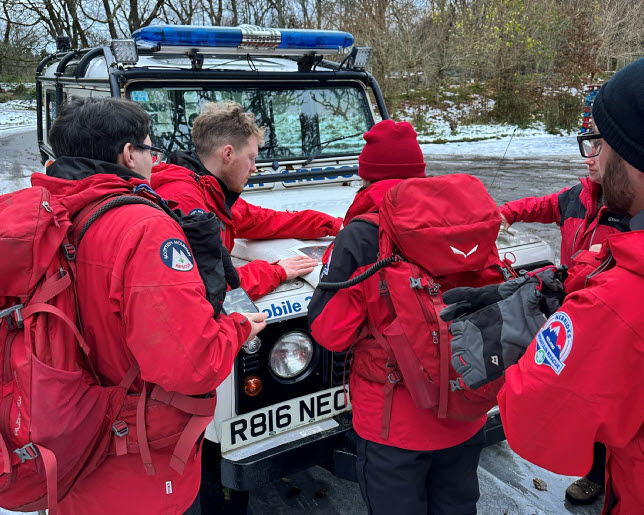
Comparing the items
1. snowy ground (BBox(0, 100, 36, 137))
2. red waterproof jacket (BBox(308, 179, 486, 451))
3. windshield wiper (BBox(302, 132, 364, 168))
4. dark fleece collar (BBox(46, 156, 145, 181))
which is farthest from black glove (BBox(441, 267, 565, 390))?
snowy ground (BBox(0, 100, 36, 137))

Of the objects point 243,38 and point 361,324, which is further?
point 243,38

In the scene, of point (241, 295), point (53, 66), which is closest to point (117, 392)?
point (241, 295)

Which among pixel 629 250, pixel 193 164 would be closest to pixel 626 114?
pixel 629 250

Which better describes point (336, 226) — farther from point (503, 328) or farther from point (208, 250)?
point (503, 328)

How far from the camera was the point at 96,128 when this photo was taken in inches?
61.0

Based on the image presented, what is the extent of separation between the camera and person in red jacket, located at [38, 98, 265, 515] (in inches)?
53.8

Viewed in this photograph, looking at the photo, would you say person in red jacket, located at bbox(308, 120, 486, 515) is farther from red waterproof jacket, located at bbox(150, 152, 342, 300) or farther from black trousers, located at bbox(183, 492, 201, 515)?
black trousers, located at bbox(183, 492, 201, 515)

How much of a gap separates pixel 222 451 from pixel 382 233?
3.56 ft

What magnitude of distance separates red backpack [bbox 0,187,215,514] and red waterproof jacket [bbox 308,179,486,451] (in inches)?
23.6

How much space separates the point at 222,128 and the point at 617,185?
1.77m

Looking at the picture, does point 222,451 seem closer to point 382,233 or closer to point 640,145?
point 382,233

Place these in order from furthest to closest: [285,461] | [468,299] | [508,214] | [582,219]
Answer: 1. [508,214]
2. [582,219]
3. [285,461]
4. [468,299]

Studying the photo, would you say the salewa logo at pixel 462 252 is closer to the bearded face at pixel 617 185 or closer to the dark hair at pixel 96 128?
the bearded face at pixel 617 185

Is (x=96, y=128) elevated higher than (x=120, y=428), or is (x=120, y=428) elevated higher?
(x=96, y=128)
